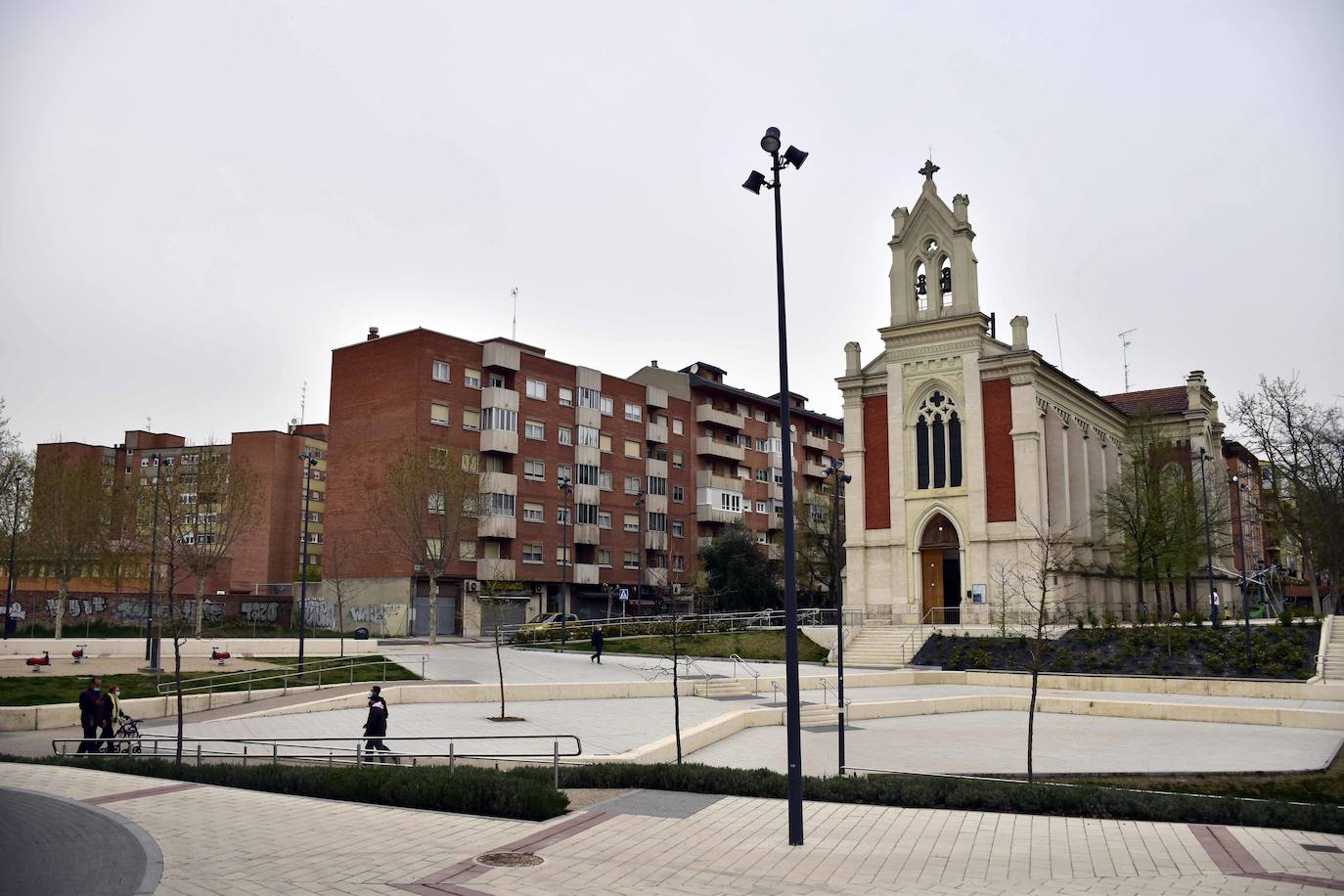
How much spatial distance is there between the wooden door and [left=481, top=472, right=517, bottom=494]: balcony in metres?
25.1

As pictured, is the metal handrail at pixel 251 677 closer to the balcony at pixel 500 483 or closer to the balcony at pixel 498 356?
the balcony at pixel 500 483

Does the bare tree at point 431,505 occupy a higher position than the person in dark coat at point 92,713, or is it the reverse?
the bare tree at point 431,505

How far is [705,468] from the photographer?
7706 cm

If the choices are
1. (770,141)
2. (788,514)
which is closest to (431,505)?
(770,141)

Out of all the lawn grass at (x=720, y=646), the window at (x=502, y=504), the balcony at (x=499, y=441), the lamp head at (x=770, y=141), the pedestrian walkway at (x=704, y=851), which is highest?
the balcony at (x=499, y=441)

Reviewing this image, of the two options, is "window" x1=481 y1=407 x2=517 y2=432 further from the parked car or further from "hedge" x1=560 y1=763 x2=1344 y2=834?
"hedge" x1=560 y1=763 x2=1344 y2=834

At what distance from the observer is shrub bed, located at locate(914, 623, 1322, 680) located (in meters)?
31.7

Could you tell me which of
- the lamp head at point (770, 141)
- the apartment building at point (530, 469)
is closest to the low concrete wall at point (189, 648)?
the apartment building at point (530, 469)

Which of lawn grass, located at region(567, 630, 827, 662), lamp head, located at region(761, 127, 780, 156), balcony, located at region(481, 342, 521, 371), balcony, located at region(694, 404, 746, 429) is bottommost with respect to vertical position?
lawn grass, located at region(567, 630, 827, 662)

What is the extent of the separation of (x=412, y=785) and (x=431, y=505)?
4283cm

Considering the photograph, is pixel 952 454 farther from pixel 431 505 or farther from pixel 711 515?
pixel 711 515

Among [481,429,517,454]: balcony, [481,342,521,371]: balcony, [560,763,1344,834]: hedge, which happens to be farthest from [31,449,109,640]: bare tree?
[560,763,1344,834]: hedge

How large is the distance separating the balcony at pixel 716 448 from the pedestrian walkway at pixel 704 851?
6316 centimetres

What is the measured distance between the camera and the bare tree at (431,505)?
169 feet
